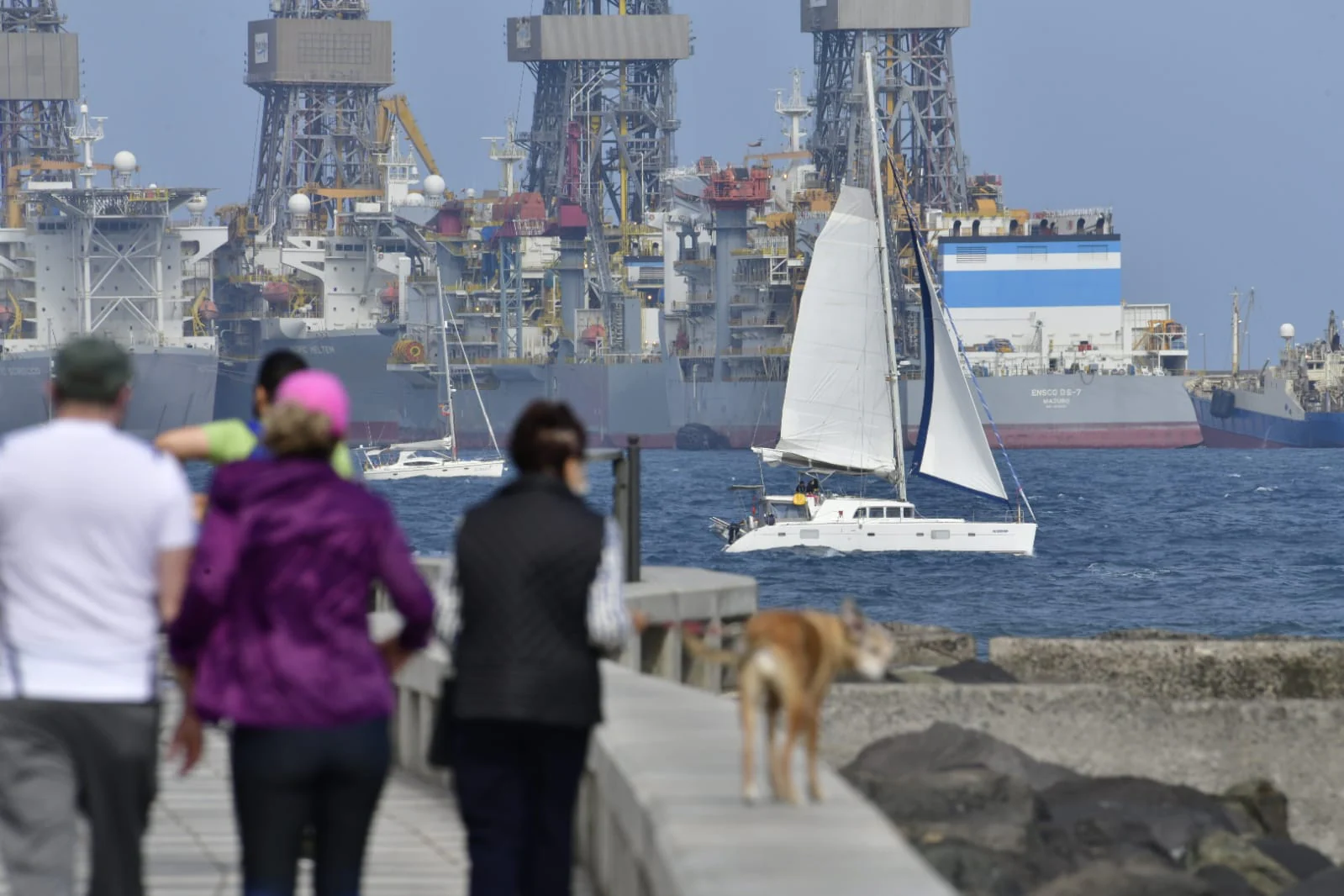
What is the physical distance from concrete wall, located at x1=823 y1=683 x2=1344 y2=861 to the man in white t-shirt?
6222 mm

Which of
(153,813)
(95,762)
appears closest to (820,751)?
(153,813)

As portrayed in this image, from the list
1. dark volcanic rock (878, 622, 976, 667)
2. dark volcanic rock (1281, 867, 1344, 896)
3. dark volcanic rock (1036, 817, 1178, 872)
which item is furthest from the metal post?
dark volcanic rock (878, 622, 976, 667)

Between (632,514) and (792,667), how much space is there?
4.52 metres

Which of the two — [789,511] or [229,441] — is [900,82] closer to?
[789,511]

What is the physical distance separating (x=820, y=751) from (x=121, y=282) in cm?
10449

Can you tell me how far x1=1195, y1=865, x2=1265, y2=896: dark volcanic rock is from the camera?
8500 millimetres

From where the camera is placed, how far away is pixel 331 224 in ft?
460

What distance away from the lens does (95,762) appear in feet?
15.0

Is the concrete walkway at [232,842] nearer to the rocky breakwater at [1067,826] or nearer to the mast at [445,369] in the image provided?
the rocky breakwater at [1067,826]

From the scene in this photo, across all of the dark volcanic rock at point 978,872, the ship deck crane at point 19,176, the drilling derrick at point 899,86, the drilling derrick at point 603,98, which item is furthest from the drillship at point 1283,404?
the dark volcanic rock at point 978,872

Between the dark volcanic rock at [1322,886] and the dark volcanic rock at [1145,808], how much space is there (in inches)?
21.3

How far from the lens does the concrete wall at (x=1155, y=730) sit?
1060 cm

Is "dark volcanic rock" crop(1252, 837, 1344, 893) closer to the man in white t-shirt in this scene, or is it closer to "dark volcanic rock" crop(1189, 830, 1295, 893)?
"dark volcanic rock" crop(1189, 830, 1295, 893)

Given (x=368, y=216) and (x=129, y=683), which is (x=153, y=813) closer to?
(x=129, y=683)
